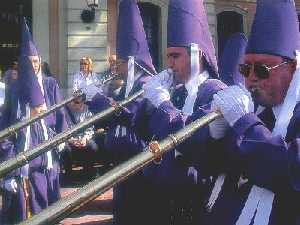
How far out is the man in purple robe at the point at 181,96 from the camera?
367 centimetres

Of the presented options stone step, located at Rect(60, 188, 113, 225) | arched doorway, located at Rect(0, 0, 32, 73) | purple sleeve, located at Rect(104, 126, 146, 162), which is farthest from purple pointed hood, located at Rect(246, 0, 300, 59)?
arched doorway, located at Rect(0, 0, 32, 73)

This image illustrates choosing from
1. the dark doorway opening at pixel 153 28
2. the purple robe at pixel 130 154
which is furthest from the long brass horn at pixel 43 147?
the dark doorway opening at pixel 153 28

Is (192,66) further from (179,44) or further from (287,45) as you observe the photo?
(287,45)

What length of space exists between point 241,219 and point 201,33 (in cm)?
182

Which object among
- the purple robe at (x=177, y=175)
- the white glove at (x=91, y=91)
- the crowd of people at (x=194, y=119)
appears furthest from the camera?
the white glove at (x=91, y=91)

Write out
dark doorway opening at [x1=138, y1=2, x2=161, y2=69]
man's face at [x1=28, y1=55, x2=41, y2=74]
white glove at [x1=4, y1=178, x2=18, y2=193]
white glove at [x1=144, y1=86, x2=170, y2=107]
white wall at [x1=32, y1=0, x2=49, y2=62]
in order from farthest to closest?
dark doorway opening at [x1=138, y1=2, x2=161, y2=69], white wall at [x1=32, y1=0, x2=49, y2=62], man's face at [x1=28, y1=55, x2=41, y2=74], white glove at [x1=4, y1=178, x2=18, y2=193], white glove at [x1=144, y1=86, x2=170, y2=107]

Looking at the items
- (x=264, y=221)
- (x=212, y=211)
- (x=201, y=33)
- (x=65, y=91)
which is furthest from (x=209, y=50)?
(x=65, y=91)

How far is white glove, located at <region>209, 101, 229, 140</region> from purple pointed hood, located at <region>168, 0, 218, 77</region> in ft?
4.07

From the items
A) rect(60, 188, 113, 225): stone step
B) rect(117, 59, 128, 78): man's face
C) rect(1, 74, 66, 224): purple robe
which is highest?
rect(117, 59, 128, 78): man's face

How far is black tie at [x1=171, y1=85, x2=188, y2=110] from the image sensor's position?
154 inches

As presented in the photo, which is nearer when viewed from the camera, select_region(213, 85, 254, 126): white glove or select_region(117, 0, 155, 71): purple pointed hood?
select_region(213, 85, 254, 126): white glove

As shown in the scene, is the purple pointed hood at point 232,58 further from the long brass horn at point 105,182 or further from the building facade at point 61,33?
the building facade at point 61,33

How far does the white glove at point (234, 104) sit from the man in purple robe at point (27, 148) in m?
3.30

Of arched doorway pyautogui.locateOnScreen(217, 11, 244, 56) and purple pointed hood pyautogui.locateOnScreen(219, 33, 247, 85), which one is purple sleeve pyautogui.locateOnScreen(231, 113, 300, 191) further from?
arched doorway pyautogui.locateOnScreen(217, 11, 244, 56)
